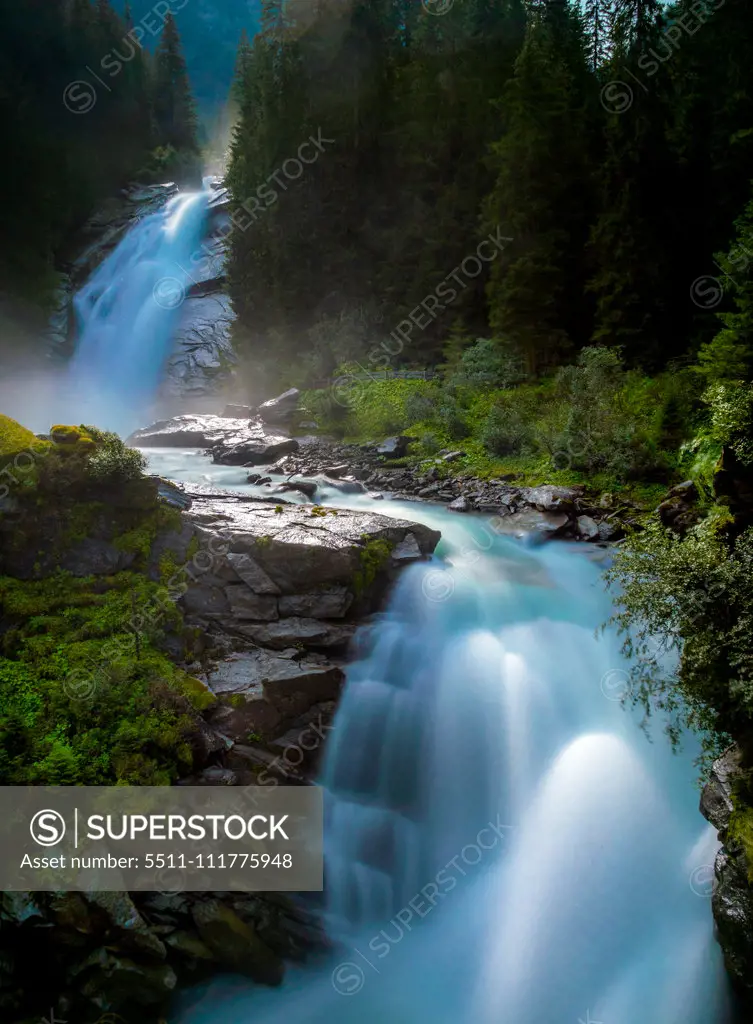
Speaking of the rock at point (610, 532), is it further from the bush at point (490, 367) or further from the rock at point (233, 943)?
the bush at point (490, 367)

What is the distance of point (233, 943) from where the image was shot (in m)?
5.98

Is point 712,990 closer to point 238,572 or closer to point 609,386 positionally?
point 238,572

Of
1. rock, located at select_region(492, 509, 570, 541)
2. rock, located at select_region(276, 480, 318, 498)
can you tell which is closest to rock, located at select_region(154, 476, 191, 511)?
rock, located at select_region(276, 480, 318, 498)

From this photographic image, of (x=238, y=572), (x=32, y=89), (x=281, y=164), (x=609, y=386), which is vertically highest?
(x=32, y=89)

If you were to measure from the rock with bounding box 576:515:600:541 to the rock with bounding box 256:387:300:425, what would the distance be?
49.4 feet

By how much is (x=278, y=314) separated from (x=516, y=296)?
1545 centimetres

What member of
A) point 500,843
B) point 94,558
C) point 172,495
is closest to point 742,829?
point 500,843

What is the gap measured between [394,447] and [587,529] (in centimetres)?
836

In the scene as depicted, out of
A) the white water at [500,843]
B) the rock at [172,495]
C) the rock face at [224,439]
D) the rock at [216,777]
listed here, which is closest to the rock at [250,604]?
the white water at [500,843]

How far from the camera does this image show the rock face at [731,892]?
5.29 metres

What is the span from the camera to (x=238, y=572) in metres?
9.16

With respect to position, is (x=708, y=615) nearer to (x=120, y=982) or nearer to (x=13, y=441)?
(x=120, y=982)

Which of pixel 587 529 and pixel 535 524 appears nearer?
pixel 587 529

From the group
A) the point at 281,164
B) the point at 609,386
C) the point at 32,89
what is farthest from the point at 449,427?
the point at 32,89
